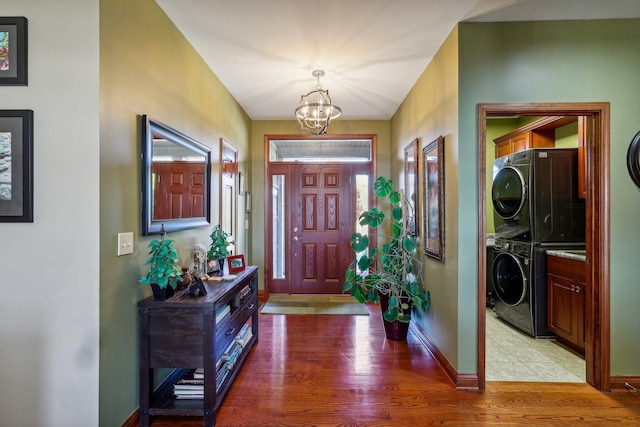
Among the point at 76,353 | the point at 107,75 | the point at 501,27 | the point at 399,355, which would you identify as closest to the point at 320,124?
the point at 501,27

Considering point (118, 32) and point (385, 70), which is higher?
point (385, 70)

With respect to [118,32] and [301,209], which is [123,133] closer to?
[118,32]

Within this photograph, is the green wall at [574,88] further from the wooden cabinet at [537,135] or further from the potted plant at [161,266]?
the potted plant at [161,266]

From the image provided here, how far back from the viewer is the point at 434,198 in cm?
284

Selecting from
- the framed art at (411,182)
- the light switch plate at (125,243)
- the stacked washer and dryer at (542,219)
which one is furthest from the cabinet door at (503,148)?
the light switch plate at (125,243)

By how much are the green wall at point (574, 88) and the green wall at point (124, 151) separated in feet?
7.16

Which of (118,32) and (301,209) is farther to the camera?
(301,209)

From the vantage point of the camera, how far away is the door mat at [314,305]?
13.5 ft

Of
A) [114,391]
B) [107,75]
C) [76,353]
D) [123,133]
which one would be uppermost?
[107,75]

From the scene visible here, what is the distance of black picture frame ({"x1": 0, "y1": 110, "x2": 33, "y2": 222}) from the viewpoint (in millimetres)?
1596

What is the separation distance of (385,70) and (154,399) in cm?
335

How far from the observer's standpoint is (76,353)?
5.28 feet

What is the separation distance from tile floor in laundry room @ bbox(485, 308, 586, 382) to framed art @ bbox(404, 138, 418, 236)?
4.50ft

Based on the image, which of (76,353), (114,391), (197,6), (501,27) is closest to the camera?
(76,353)
